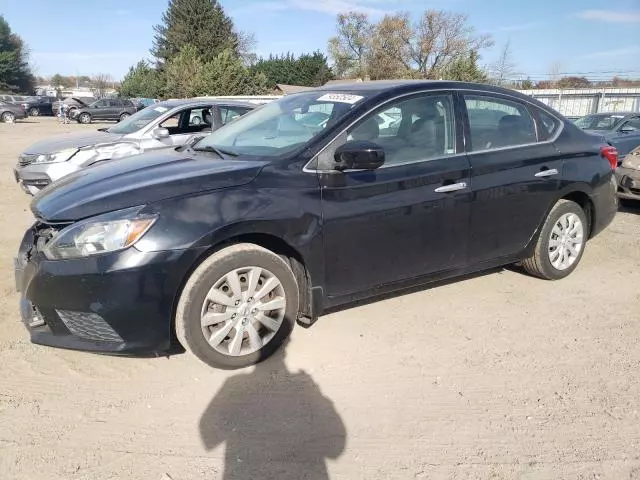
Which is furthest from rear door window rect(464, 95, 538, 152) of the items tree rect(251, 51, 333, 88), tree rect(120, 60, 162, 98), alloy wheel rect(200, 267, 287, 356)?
tree rect(251, 51, 333, 88)

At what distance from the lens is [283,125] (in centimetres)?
403

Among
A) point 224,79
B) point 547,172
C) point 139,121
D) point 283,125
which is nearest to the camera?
point 283,125

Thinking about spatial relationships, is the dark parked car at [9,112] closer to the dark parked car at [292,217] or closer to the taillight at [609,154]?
the dark parked car at [292,217]

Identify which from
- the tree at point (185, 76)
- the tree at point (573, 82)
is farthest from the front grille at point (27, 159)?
the tree at point (573, 82)

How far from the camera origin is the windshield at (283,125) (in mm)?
3680

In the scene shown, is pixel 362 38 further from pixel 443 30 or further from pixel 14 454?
pixel 14 454

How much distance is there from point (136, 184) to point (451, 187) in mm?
2144

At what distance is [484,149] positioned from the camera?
414 centimetres

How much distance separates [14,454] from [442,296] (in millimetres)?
3165

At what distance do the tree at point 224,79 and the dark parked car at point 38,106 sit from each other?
12309mm

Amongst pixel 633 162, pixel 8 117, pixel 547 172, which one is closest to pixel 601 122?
pixel 633 162

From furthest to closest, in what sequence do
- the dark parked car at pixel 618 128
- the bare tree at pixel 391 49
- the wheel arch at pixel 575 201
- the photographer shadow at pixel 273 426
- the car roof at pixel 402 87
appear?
the bare tree at pixel 391 49 < the dark parked car at pixel 618 128 < the wheel arch at pixel 575 201 < the car roof at pixel 402 87 < the photographer shadow at pixel 273 426

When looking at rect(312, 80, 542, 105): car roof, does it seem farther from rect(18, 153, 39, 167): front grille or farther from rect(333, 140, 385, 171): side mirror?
rect(18, 153, 39, 167): front grille

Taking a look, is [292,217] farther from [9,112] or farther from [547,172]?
[9,112]
